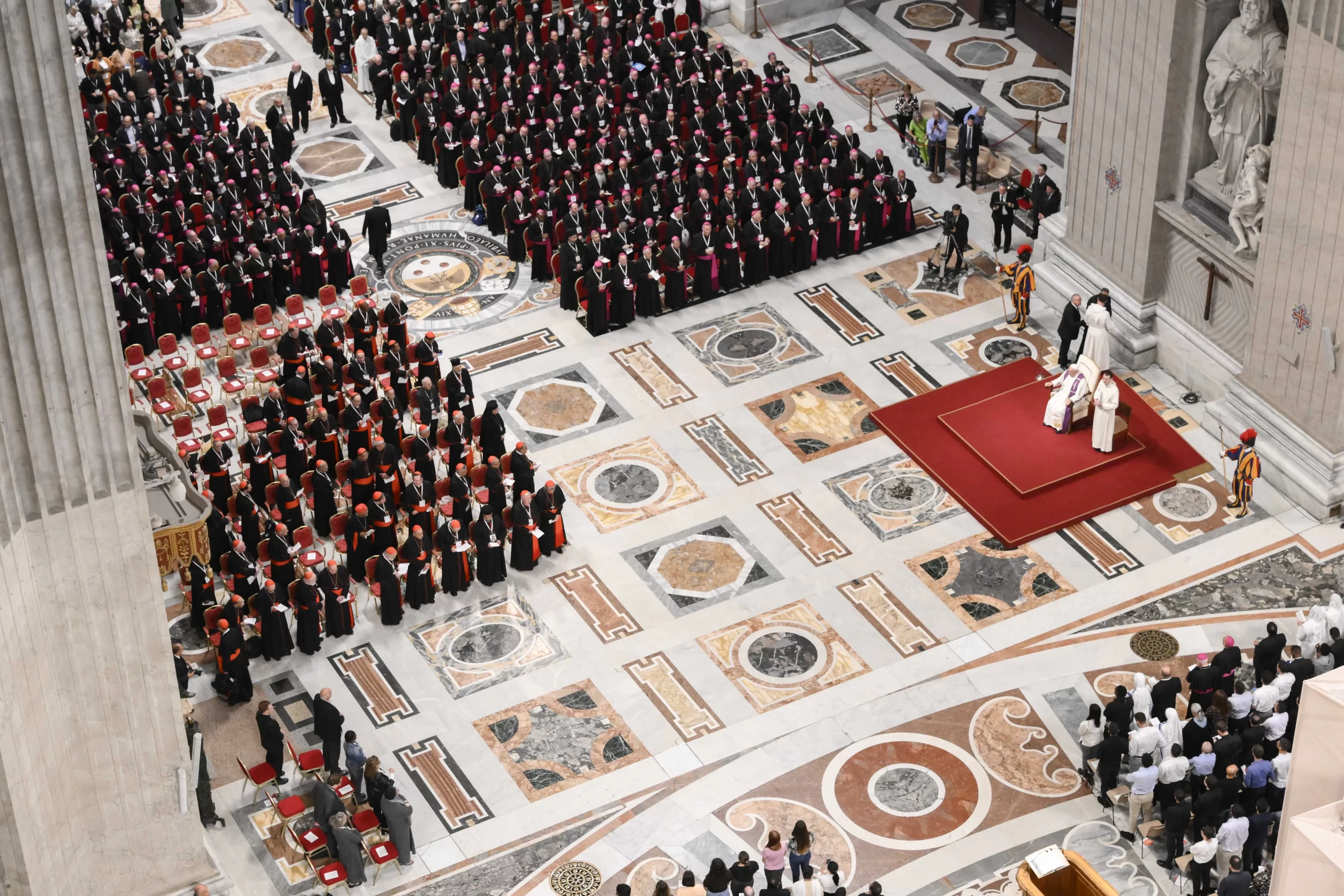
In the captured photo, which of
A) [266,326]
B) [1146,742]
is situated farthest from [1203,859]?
[266,326]

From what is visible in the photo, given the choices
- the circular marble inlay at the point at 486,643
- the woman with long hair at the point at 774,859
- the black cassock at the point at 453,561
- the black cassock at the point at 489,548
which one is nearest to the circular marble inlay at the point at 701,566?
the black cassock at the point at 489,548

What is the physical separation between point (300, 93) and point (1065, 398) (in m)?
11.8

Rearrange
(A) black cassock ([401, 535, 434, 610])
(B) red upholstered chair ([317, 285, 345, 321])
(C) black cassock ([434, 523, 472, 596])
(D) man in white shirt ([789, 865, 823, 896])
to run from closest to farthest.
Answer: (D) man in white shirt ([789, 865, 823, 896])
(A) black cassock ([401, 535, 434, 610])
(C) black cassock ([434, 523, 472, 596])
(B) red upholstered chair ([317, 285, 345, 321])

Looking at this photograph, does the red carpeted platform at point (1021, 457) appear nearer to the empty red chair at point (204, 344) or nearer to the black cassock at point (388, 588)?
the black cassock at point (388, 588)

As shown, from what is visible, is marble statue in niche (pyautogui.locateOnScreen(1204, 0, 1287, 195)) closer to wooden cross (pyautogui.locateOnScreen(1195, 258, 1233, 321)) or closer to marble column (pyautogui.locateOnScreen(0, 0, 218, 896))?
wooden cross (pyautogui.locateOnScreen(1195, 258, 1233, 321))

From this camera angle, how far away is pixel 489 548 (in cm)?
1975

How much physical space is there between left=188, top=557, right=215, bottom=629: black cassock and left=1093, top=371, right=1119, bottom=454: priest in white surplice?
9.16m

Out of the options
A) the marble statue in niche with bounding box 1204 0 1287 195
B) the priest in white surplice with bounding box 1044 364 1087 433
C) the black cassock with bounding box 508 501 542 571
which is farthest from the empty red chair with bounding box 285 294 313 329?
the marble statue in niche with bounding box 1204 0 1287 195

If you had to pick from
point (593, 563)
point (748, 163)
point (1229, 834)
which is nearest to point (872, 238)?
point (748, 163)

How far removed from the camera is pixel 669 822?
1744 cm

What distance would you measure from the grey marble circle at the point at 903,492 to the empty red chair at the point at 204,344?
25.3 feet

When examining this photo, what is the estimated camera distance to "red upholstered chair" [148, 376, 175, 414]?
22266mm

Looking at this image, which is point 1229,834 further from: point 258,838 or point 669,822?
point 258,838

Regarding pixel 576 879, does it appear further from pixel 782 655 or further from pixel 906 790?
pixel 782 655
